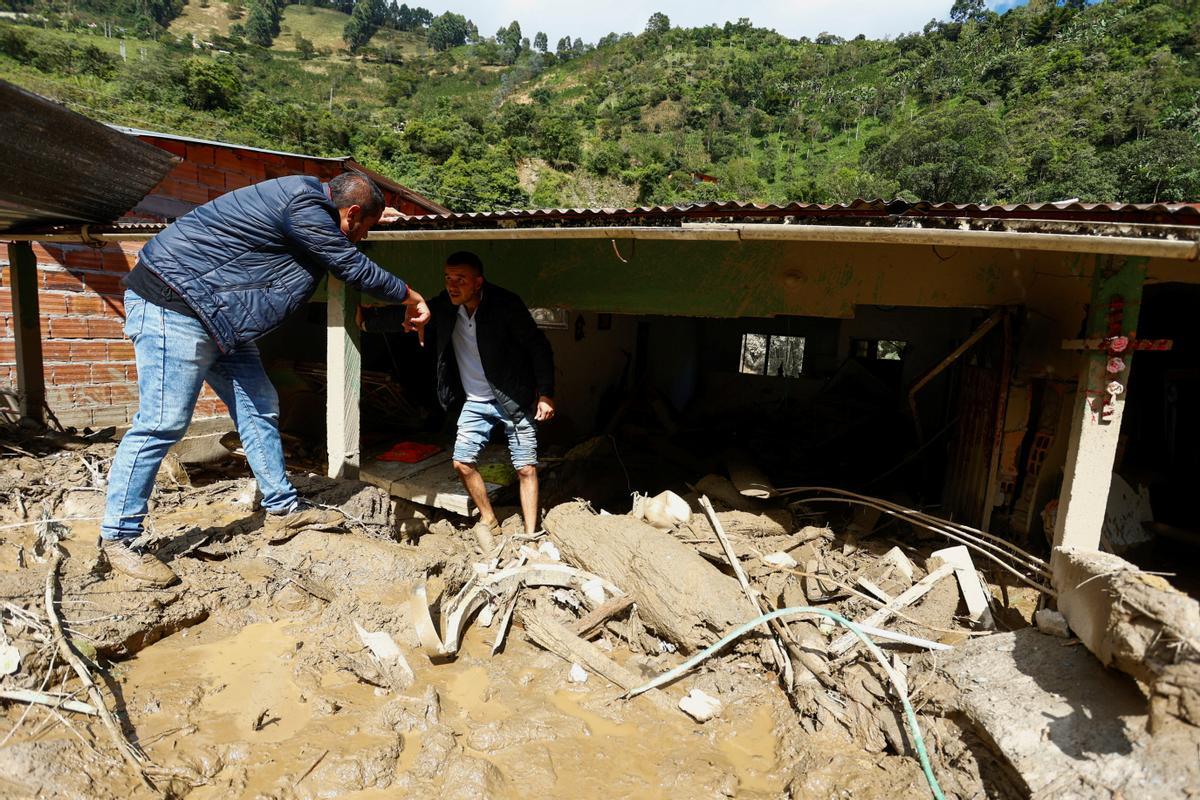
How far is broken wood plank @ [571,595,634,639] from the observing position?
335 cm

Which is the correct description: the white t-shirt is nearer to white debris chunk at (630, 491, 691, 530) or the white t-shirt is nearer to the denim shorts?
the denim shorts

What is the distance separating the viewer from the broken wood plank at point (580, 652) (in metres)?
2.92

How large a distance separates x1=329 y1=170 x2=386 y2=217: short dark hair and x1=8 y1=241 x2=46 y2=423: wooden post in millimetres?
5798

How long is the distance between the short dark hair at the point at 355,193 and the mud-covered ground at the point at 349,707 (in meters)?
1.92

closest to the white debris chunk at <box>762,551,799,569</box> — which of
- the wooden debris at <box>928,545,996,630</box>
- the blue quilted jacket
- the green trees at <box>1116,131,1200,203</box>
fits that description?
the wooden debris at <box>928,545,996,630</box>

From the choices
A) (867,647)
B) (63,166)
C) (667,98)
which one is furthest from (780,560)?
(667,98)

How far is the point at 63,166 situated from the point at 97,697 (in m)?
4.06

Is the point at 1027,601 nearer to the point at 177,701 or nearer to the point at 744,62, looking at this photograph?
the point at 177,701

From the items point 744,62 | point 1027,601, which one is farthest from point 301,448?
point 744,62

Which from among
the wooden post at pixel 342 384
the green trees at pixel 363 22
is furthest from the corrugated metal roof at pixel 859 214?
the green trees at pixel 363 22

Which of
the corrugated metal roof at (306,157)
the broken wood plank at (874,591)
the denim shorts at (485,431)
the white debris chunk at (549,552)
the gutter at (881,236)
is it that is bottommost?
the white debris chunk at (549,552)

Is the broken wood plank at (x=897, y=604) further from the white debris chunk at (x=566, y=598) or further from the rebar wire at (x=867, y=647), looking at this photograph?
the white debris chunk at (x=566, y=598)

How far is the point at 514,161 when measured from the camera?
47500 millimetres

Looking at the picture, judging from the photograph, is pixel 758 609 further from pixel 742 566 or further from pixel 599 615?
pixel 599 615
